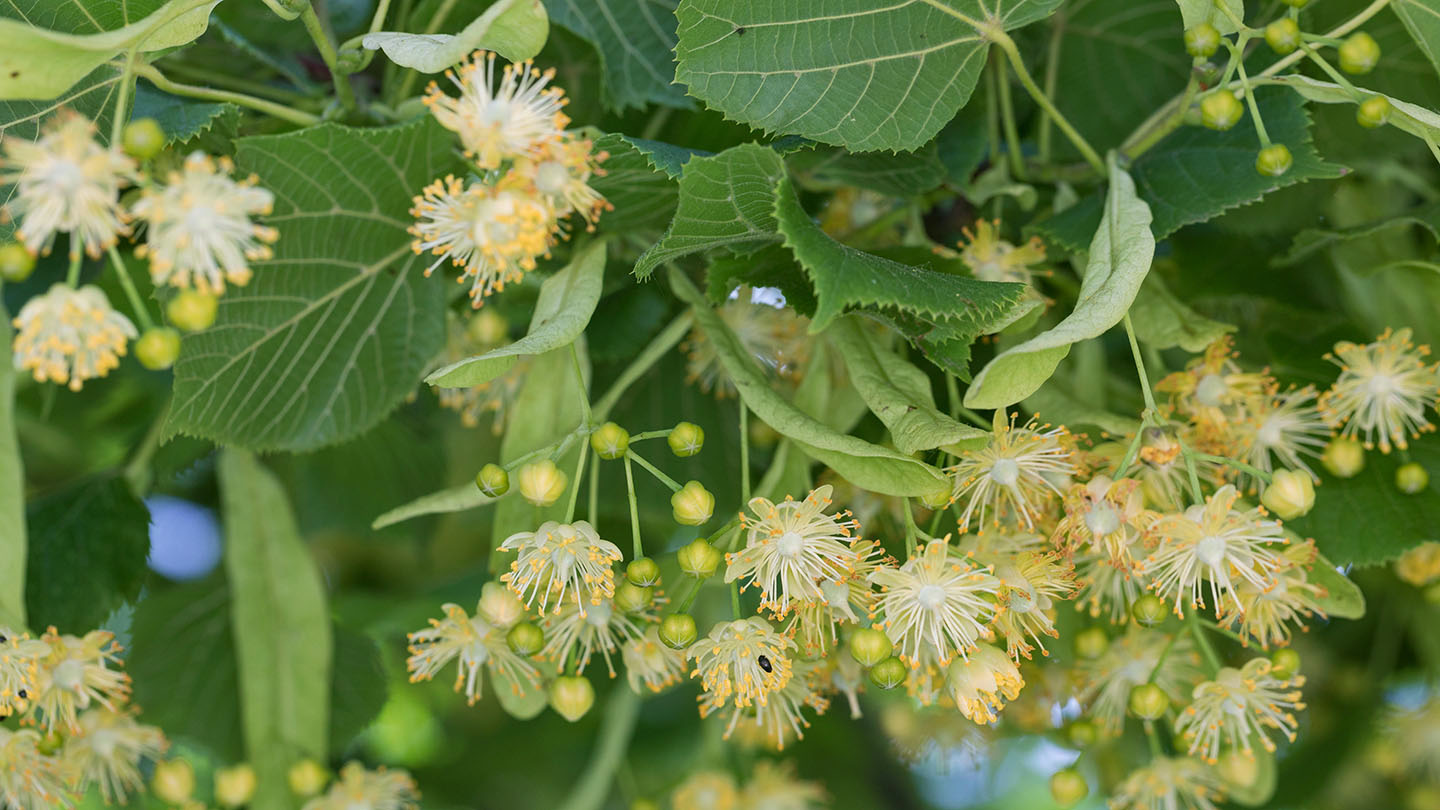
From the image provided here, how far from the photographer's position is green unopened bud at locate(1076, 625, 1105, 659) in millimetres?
1118

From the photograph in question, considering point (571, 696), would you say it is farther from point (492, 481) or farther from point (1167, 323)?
point (1167, 323)

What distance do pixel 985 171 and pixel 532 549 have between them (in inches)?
25.3

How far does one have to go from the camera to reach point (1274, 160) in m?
0.99

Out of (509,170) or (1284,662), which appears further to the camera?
(1284,662)

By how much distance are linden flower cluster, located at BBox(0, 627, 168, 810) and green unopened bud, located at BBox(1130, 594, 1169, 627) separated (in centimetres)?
92

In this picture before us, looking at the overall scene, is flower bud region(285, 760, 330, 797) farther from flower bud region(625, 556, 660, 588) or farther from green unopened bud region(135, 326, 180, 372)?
green unopened bud region(135, 326, 180, 372)

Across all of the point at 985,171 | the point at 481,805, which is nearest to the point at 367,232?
the point at 985,171

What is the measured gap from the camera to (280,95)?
119 centimetres

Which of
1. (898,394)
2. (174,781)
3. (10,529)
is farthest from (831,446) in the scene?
(174,781)

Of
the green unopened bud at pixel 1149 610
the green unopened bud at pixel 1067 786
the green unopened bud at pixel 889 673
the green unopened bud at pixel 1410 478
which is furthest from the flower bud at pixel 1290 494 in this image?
the green unopened bud at pixel 1067 786

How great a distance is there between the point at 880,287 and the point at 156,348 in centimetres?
50

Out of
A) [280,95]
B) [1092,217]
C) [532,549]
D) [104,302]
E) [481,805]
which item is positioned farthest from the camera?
[481,805]

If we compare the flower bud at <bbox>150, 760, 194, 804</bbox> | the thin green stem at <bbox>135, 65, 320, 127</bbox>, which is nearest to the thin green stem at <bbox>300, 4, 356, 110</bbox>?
the thin green stem at <bbox>135, 65, 320, 127</bbox>

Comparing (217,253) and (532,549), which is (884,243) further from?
(217,253)
